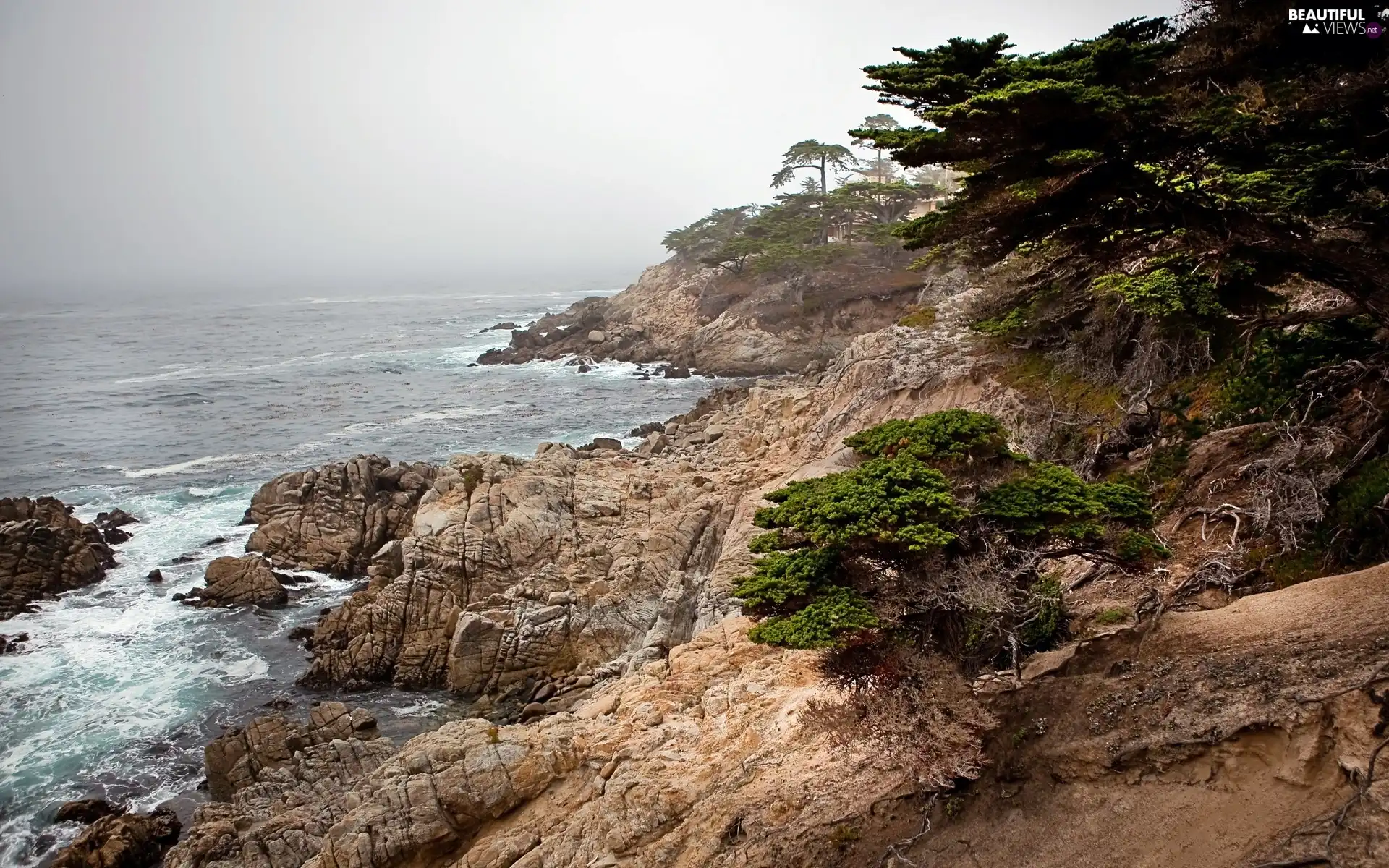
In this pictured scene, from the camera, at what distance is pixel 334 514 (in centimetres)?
2366

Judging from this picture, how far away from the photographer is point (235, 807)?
39.1ft

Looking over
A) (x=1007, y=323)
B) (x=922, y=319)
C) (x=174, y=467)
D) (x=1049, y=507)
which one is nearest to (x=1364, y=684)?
(x=1049, y=507)

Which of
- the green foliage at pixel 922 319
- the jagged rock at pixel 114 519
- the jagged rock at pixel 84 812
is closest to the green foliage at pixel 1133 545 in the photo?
the jagged rock at pixel 84 812

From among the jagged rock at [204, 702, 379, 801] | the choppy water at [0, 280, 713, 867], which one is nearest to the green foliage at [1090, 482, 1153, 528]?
the jagged rock at [204, 702, 379, 801]

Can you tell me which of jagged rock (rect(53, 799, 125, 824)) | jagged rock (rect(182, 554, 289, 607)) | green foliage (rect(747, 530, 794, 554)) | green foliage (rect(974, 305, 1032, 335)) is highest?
green foliage (rect(974, 305, 1032, 335))

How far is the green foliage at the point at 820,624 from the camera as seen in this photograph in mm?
6375

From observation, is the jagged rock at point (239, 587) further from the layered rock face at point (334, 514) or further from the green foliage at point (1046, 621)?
the green foliage at point (1046, 621)

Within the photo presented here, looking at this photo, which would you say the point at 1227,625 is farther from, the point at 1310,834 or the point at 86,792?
the point at 86,792

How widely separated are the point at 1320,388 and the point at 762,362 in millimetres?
34582

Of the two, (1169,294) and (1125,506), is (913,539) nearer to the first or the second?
(1125,506)

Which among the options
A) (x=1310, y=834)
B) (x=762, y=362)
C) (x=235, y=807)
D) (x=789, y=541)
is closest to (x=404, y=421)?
(x=762, y=362)

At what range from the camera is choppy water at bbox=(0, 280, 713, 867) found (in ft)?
50.4

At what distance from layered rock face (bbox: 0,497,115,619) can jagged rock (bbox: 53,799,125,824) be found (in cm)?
964

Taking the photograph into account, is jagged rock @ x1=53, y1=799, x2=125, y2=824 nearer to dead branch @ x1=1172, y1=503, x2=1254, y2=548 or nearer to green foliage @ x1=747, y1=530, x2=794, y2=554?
green foliage @ x1=747, y1=530, x2=794, y2=554
